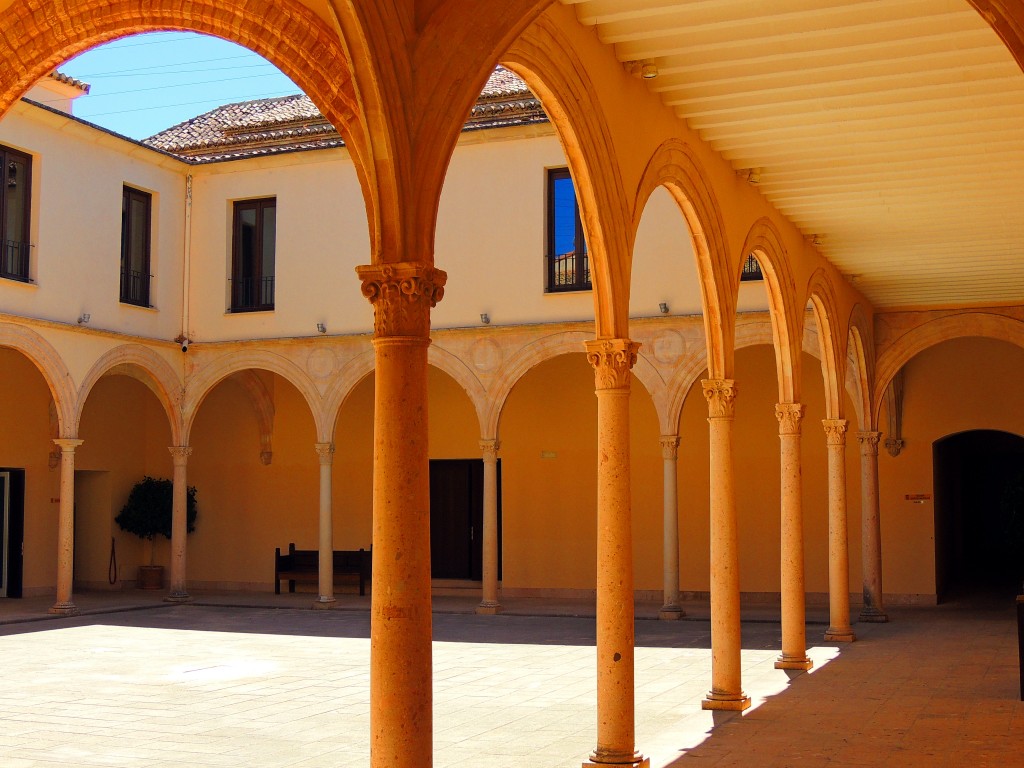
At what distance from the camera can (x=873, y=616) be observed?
53.2ft

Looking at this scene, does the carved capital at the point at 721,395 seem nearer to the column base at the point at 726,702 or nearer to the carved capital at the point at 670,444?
the column base at the point at 726,702

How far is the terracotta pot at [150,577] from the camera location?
2173 cm

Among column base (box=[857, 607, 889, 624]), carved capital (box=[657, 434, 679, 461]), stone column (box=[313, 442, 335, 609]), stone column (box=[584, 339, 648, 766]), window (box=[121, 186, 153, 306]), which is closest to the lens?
stone column (box=[584, 339, 648, 766])

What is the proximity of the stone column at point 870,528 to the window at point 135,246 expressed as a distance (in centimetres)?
1164

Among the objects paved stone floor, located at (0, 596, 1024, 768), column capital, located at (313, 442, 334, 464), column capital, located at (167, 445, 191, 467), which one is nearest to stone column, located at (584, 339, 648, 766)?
paved stone floor, located at (0, 596, 1024, 768)

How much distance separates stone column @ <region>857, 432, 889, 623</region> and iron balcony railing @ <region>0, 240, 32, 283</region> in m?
12.2

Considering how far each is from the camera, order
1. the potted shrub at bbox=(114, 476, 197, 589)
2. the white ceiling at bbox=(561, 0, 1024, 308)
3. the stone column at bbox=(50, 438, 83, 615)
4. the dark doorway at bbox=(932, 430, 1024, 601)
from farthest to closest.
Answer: the potted shrub at bbox=(114, 476, 197, 589) → the dark doorway at bbox=(932, 430, 1024, 601) → the stone column at bbox=(50, 438, 83, 615) → the white ceiling at bbox=(561, 0, 1024, 308)

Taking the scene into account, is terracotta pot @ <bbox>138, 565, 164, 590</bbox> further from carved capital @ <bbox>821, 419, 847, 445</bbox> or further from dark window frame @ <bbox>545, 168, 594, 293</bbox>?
carved capital @ <bbox>821, 419, 847, 445</bbox>

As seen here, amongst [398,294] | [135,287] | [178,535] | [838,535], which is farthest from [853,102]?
[178,535]

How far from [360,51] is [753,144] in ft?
16.0

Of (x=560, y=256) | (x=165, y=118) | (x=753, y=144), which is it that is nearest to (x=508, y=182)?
(x=560, y=256)

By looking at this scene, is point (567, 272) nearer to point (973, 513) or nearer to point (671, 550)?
point (671, 550)

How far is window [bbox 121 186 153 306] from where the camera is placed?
1958cm

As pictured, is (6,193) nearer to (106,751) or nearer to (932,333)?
(106,751)
